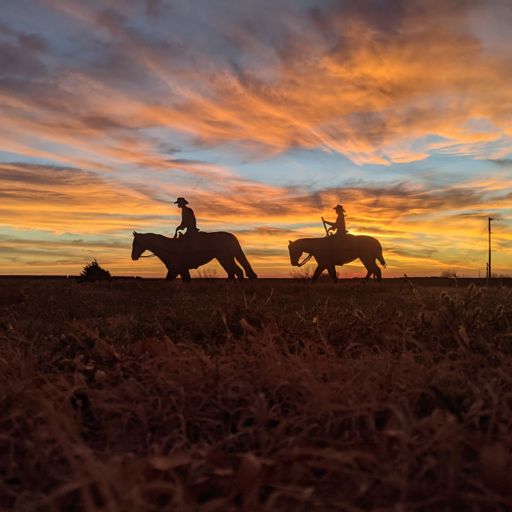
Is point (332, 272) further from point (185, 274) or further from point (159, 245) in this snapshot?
point (159, 245)

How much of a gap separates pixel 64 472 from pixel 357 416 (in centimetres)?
123

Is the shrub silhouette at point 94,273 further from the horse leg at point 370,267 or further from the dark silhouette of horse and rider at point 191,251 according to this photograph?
the horse leg at point 370,267

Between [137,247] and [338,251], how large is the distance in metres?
8.53

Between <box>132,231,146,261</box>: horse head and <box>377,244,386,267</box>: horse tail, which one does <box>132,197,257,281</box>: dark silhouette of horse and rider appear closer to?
<box>132,231,146,261</box>: horse head

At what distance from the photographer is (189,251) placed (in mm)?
25250

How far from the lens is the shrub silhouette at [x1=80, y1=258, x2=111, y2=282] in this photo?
22906 mm

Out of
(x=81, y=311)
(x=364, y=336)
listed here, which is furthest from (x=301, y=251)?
(x=364, y=336)

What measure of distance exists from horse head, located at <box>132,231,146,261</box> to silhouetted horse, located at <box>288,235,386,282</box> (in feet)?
21.1

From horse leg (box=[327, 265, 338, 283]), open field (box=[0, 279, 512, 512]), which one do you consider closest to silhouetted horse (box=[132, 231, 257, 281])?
horse leg (box=[327, 265, 338, 283])

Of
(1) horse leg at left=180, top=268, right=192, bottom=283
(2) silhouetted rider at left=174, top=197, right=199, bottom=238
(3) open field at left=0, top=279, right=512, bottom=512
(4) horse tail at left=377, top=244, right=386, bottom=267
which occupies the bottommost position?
(3) open field at left=0, top=279, right=512, bottom=512

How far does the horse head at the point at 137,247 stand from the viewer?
82.5 ft

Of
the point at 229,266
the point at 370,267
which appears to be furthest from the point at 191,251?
the point at 370,267

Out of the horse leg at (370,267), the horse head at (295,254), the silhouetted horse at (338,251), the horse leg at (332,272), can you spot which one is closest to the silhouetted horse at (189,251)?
the horse head at (295,254)

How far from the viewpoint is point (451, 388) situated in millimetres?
2980
